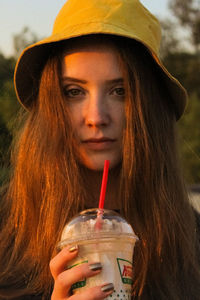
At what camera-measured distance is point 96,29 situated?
2100mm

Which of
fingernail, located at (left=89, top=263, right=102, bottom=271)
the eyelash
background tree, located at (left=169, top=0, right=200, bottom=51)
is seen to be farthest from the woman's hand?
background tree, located at (left=169, top=0, right=200, bottom=51)

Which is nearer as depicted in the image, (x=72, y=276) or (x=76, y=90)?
(x=72, y=276)

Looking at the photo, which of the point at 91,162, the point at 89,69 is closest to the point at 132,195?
the point at 91,162

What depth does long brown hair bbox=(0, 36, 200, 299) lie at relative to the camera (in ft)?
7.04

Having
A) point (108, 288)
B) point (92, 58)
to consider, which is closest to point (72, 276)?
point (108, 288)

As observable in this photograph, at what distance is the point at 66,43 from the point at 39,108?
12.7 inches

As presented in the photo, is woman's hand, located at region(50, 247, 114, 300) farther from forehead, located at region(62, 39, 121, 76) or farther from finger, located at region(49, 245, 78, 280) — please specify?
forehead, located at region(62, 39, 121, 76)

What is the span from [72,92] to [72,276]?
946 millimetres

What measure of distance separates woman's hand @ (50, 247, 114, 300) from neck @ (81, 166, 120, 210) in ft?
2.46

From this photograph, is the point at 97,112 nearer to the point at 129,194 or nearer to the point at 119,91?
the point at 119,91

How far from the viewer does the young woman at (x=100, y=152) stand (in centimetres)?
211

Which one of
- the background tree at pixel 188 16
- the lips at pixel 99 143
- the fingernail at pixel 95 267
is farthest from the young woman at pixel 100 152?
the background tree at pixel 188 16

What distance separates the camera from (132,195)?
7.30ft

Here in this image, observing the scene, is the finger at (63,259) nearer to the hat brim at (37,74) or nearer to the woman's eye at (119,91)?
the woman's eye at (119,91)
